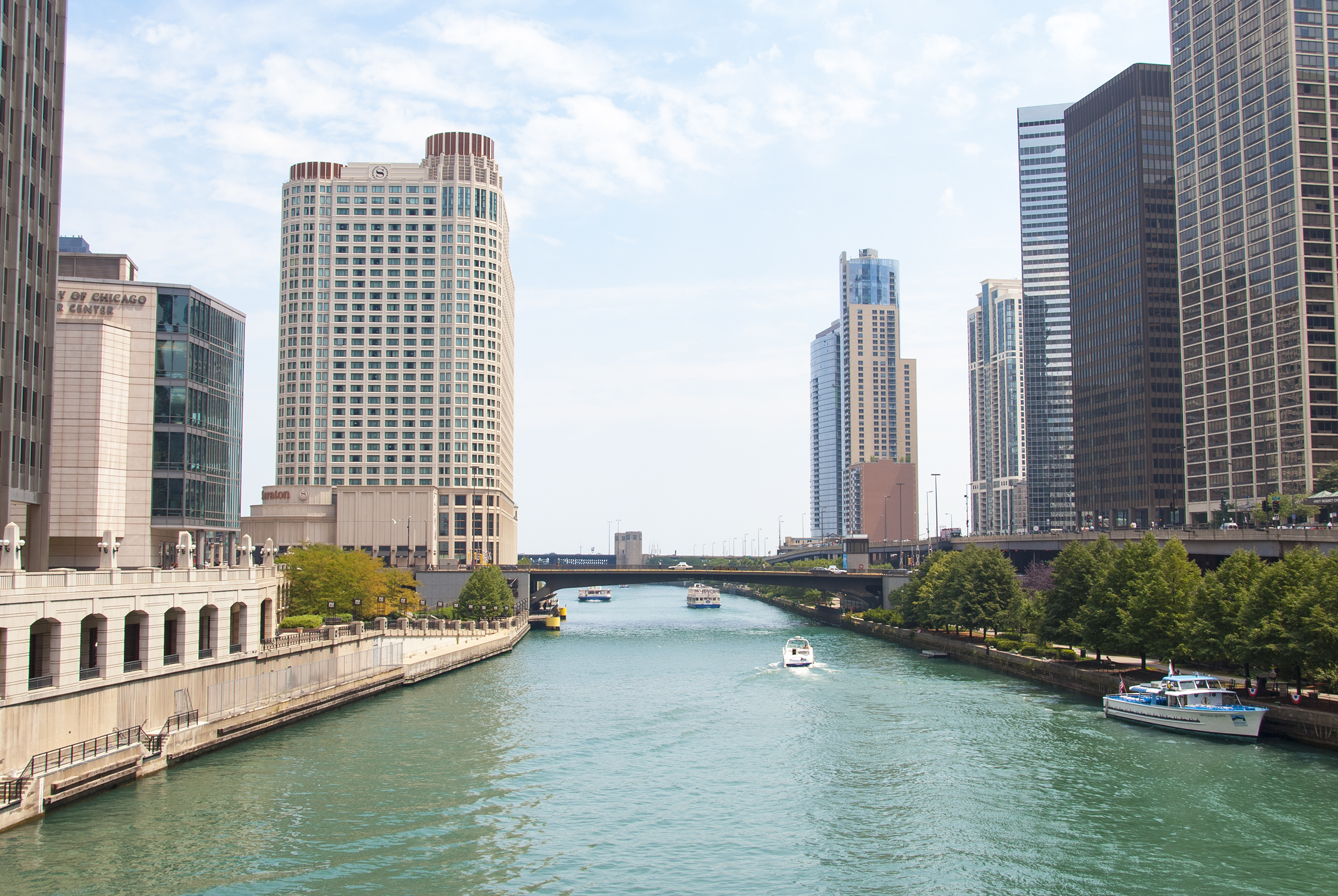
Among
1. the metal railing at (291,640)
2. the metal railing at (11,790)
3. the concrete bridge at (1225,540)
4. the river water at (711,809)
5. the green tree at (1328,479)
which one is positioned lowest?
the river water at (711,809)

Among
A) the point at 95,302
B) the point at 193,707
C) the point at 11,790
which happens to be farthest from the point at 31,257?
the point at 11,790

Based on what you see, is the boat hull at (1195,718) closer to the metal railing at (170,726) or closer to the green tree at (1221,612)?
the green tree at (1221,612)

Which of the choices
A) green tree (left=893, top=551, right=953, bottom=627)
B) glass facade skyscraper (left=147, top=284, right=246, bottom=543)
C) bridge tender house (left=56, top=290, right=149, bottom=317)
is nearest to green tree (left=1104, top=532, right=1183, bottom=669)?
green tree (left=893, top=551, right=953, bottom=627)

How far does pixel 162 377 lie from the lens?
93.1 metres

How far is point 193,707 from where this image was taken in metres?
67.4

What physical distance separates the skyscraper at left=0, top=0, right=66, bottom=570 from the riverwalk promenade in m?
17.4

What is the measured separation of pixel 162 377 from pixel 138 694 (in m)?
40.4

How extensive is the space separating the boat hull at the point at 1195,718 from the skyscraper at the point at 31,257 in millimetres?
76628

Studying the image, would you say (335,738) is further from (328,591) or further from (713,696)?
(328,591)

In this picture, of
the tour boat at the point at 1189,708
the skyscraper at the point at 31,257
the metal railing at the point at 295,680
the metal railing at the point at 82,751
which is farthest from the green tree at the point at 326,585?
the tour boat at the point at 1189,708

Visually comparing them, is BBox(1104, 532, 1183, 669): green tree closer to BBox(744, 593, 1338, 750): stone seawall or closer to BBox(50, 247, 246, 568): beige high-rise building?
BBox(744, 593, 1338, 750): stone seawall

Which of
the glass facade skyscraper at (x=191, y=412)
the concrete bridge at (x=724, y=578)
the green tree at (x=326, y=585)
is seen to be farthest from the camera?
the concrete bridge at (x=724, y=578)

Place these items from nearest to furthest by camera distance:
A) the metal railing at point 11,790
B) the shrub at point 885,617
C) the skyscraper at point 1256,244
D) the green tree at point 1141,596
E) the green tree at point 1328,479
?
the metal railing at point 11,790, the green tree at point 1141,596, the green tree at point 1328,479, the shrub at point 885,617, the skyscraper at point 1256,244

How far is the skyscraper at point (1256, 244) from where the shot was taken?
557 ft
